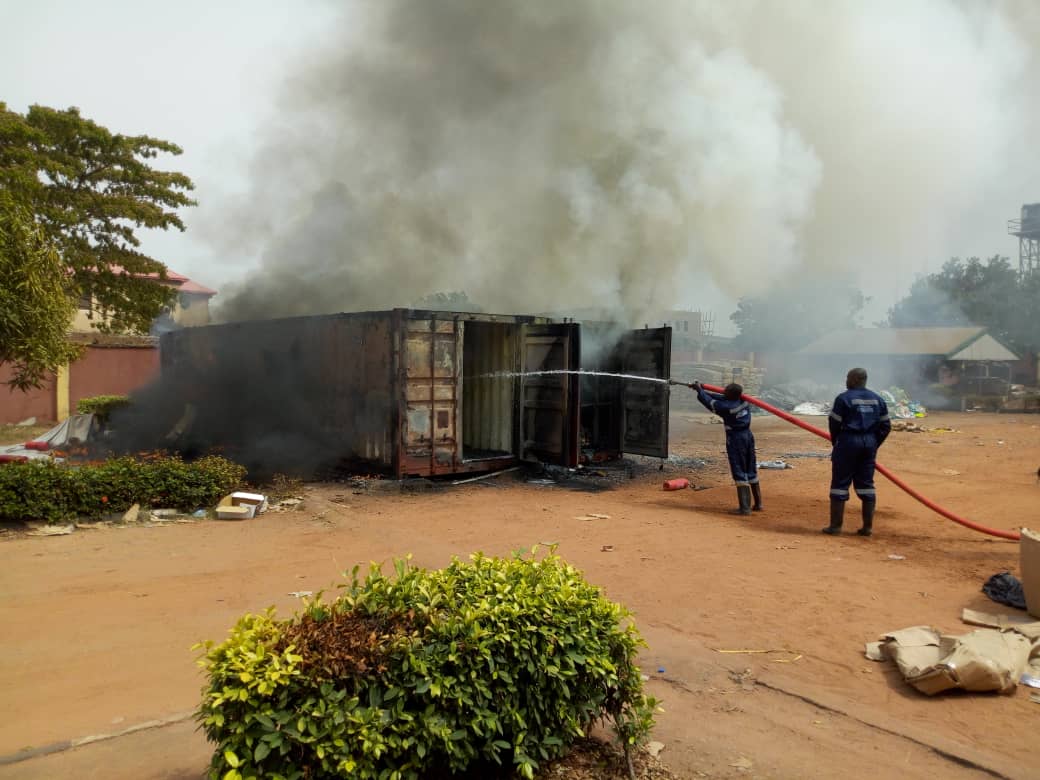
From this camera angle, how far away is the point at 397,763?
2.79 metres

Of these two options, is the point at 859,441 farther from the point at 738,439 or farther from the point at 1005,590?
the point at 1005,590

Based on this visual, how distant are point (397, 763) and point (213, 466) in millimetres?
7165

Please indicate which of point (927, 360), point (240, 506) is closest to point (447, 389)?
point (240, 506)

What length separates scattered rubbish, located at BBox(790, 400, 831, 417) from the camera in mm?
27356

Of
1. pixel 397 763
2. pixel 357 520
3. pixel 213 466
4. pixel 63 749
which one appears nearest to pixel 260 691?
pixel 397 763

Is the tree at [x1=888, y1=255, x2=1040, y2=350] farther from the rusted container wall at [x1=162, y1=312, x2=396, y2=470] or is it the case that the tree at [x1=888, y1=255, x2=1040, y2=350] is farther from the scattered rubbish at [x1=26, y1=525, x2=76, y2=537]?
the scattered rubbish at [x1=26, y1=525, x2=76, y2=537]

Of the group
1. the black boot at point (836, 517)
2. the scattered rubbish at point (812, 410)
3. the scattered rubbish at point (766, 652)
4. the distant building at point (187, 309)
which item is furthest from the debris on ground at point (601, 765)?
the distant building at point (187, 309)

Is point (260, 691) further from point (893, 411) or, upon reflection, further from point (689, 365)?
point (689, 365)

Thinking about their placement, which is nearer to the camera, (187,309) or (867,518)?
(867,518)

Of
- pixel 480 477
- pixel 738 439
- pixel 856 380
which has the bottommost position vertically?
pixel 480 477

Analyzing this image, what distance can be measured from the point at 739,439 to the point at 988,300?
3891 centimetres

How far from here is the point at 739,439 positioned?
30.6 feet

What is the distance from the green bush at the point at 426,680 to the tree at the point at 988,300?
4156 cm

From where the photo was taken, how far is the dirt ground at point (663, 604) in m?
3.51
